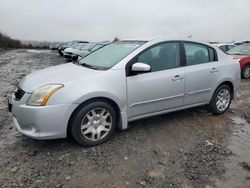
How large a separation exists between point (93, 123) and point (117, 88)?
24.3 inches

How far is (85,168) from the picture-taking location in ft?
9.45

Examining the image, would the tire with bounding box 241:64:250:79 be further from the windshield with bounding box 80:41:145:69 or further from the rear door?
the windshield with bounding box 80:41:145:69

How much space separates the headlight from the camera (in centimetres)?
302

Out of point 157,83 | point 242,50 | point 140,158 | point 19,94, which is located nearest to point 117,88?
point 157,83

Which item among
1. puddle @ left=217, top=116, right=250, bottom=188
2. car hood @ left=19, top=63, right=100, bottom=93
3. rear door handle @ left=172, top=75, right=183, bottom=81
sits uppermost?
car hood @ left=19, top=63, right=100, bottom=93

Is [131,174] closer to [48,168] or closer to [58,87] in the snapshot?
[48,168]

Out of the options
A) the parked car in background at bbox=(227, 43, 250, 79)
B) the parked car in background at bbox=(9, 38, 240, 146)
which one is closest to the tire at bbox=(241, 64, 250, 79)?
the parked car in background at bbox=(227, 43, 250, 79)

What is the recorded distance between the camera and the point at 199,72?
14.2 ft

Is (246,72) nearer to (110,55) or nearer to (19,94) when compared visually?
(110,55)

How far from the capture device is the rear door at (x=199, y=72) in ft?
13.9

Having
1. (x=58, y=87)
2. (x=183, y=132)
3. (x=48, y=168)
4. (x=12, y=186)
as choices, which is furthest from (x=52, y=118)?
(x=183, y=132)

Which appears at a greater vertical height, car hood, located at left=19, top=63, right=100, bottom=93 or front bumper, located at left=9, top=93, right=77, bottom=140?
car hood, located at left=19, top=63, right=100, bottom=93

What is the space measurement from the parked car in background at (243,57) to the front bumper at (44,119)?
28.1 feet

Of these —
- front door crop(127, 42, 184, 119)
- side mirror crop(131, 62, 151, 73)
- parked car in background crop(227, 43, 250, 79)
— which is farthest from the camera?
parked car in background crop(227, 43, 250, 79)
